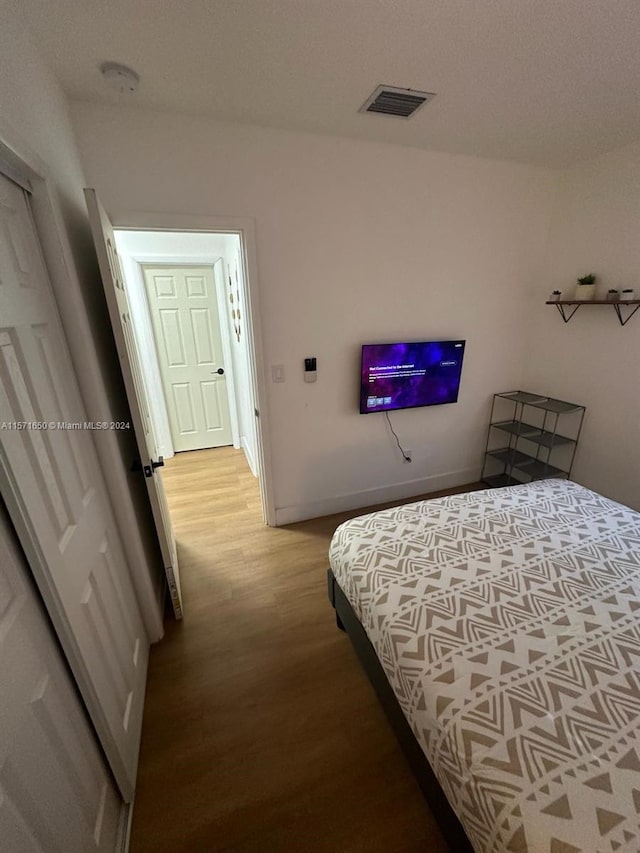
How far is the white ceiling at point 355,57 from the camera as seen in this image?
1.12 metres

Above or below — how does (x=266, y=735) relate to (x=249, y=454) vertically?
below

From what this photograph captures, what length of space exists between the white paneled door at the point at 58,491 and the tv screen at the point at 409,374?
1732 millimetres

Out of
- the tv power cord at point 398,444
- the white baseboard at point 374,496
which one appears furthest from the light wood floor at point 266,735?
the tv power cord at point 398,444

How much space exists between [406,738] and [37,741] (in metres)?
1.05

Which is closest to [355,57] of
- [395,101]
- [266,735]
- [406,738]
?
[395,101]

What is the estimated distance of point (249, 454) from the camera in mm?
3574

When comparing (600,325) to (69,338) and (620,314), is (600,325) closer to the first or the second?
(620,314)

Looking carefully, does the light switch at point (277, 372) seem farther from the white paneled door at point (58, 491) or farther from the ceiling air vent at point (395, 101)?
the ceiling air vent at point (395, 101)

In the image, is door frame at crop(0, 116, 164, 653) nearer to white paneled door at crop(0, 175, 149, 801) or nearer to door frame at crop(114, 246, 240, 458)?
white paneled door at crop(0, 175, 149, 801)

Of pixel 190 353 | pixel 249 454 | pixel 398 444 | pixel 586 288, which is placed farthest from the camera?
pixel 190 353

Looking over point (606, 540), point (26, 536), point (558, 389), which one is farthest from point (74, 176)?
→ point (558, 389)

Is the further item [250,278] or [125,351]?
[250,278]

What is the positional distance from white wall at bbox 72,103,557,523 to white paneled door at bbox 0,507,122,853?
1643 millimetres

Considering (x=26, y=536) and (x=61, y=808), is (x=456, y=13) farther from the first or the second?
(x=61, y=808)
